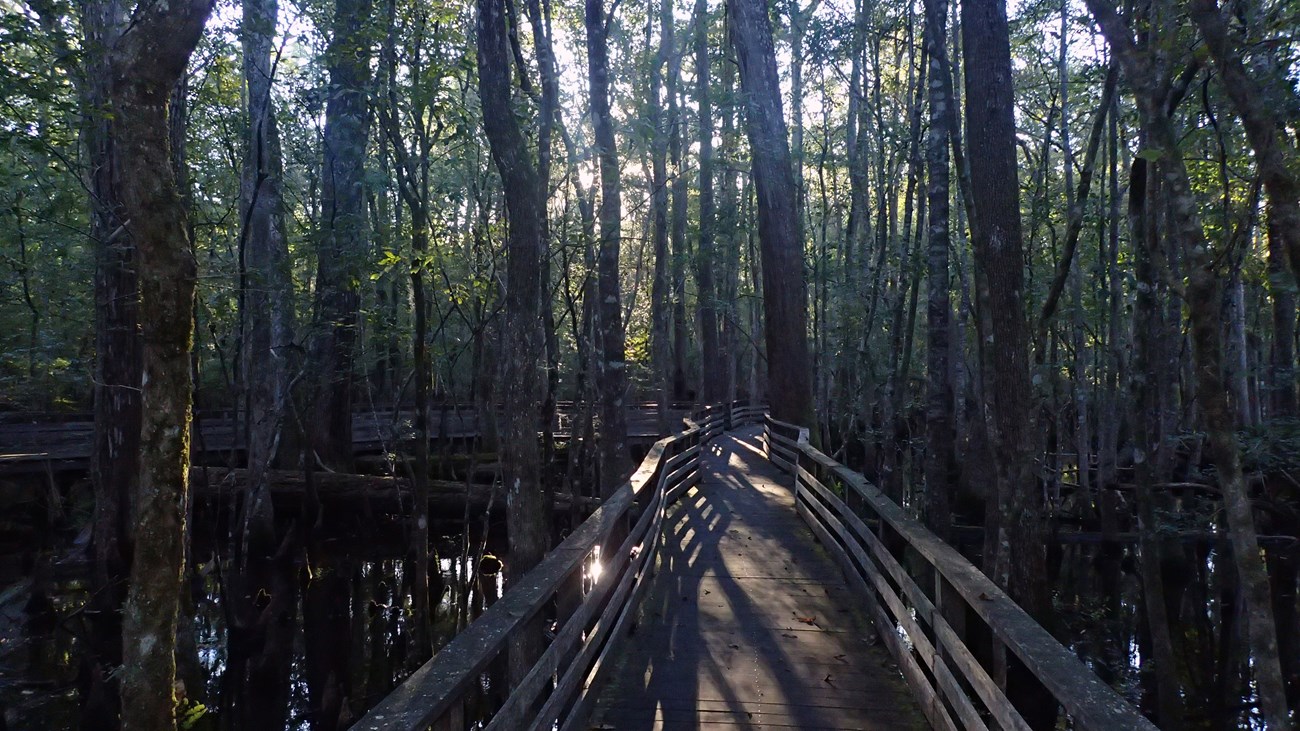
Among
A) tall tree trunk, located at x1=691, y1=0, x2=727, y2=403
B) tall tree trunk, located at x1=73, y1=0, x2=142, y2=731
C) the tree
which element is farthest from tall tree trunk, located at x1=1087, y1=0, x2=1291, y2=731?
tall tree trunk, located at x1=691, y1=0, x2=727, y2=403

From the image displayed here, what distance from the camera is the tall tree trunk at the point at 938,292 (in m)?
11.1

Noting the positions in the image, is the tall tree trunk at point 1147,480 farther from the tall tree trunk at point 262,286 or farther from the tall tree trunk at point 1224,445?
the tall tree trunk at point 262,286

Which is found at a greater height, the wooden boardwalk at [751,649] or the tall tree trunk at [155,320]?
the tall tree trunk at [155,320]

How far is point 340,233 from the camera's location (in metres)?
13.3

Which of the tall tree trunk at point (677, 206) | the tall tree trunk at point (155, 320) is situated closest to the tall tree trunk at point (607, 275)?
the tall tree trunk at point (155, 320)

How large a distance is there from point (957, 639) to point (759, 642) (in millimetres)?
2655

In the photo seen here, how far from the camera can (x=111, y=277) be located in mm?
11656

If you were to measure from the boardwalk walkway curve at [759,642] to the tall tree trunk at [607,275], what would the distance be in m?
2.13

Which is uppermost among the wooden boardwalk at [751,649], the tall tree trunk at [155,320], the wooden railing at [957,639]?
the tall tree trunk at [155,320]

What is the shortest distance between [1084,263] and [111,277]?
94.8 ft

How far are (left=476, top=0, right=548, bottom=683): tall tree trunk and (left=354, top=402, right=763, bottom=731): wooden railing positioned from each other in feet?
3.41

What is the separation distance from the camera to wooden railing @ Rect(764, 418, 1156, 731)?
3047 mm

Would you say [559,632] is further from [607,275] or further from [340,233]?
[340,233]

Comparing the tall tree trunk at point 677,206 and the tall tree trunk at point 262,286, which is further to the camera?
the tall tree trunk at point 677,206
